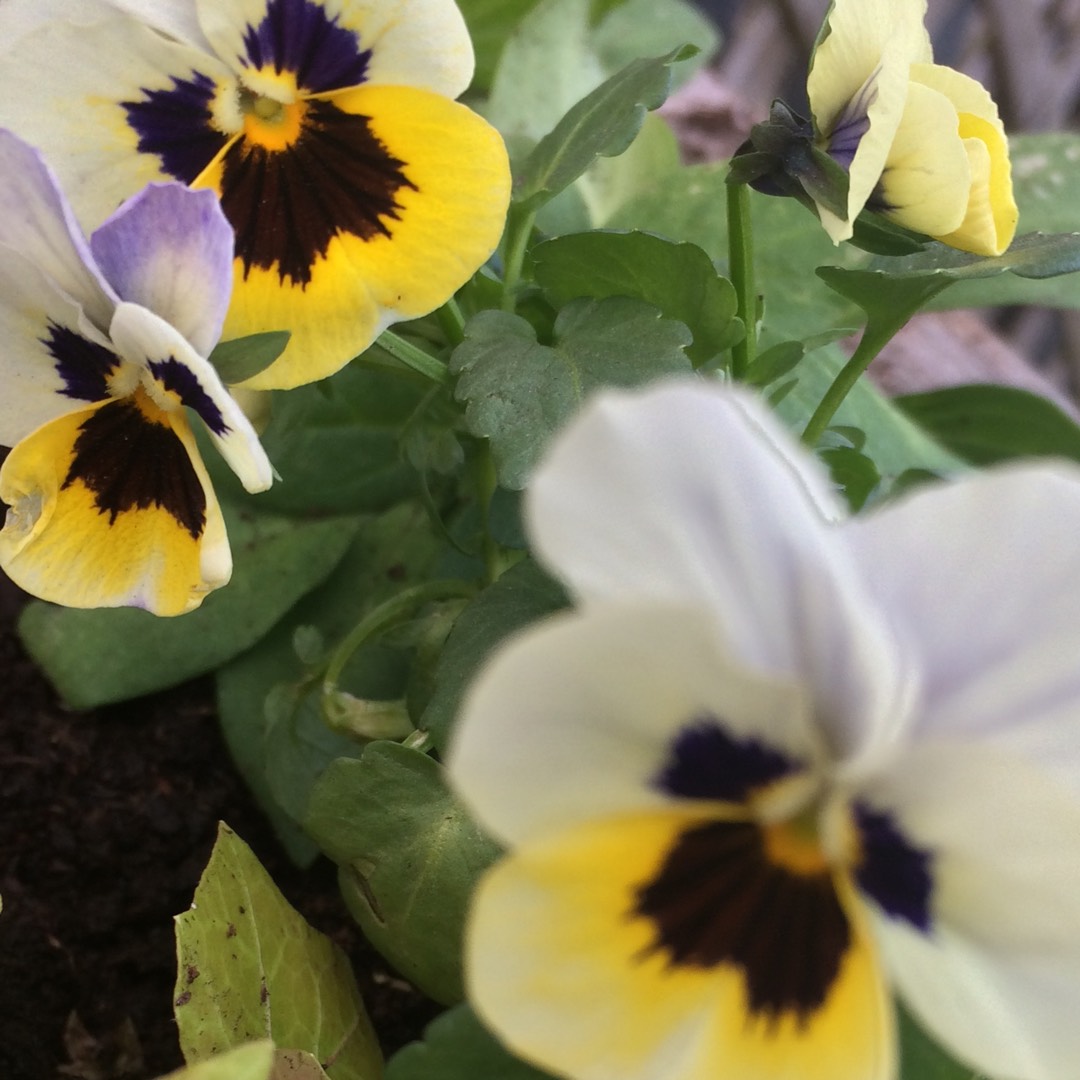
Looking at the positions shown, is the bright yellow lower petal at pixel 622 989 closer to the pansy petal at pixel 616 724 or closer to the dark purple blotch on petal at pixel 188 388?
the pansy petal at pixel 616 724

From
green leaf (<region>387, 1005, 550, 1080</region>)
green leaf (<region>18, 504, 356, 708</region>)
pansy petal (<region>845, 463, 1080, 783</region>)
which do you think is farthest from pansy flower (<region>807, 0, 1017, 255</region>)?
green leaf (<region>18, 504, 356, 708</region>)

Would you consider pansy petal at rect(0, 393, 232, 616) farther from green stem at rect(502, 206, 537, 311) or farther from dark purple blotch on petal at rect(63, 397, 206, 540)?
green stem at rect(502, 206, 537, 311)

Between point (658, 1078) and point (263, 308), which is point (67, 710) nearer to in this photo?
point (263, 308)

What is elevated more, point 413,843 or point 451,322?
point 451,322

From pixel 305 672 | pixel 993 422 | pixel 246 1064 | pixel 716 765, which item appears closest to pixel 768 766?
pixel 716 765

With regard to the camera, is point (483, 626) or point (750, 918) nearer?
point (750, 918)

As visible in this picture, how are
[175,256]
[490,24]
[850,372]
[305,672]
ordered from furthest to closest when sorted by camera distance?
1. [490,24]
2. [305,672]
3. [850,372]
4. [175,256]

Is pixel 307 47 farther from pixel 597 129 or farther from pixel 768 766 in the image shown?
pixel 768 766
